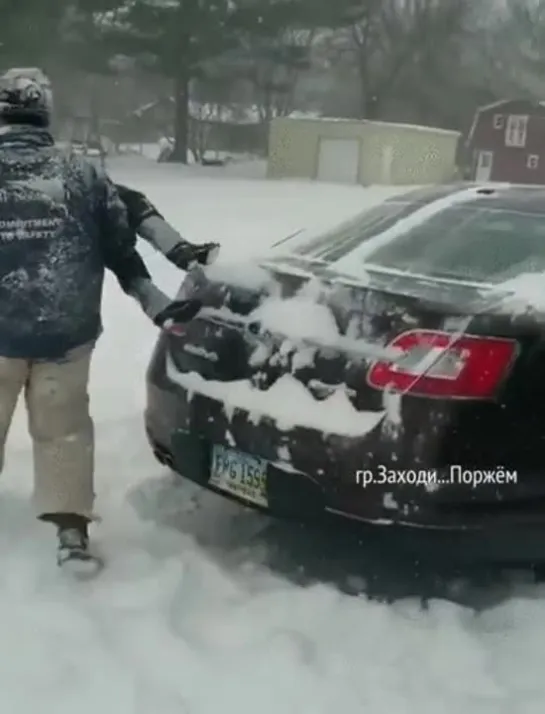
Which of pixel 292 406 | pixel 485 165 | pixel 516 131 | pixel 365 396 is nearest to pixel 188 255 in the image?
pixel 292 406

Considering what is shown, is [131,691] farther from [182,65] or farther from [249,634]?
[182,65]

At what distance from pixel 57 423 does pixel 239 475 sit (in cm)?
A: 65

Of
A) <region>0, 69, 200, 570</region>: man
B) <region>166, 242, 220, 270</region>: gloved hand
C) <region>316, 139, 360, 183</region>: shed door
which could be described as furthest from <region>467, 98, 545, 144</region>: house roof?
<region>0, 69, 200, 570</region>: man

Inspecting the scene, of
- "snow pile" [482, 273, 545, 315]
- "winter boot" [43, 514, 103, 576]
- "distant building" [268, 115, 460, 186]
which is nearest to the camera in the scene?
"snow pile" [482, 273, 545, 315]

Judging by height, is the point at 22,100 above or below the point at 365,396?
above

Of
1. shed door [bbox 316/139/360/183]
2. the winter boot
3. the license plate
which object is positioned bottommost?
shed door [bbox 316/139/360/183]

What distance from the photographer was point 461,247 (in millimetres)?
4266

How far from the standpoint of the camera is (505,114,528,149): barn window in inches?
1645

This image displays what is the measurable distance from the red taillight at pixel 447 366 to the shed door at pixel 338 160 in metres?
32.2

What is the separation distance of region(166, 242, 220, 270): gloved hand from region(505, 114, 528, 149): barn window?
39638mm

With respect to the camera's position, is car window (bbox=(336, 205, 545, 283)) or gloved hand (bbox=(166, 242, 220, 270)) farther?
car window (bbox=(336, 205, 545, 283))

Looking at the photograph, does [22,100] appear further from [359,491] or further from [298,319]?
[359,491]

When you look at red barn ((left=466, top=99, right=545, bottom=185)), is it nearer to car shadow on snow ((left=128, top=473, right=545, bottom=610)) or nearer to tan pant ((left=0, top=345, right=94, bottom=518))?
car shadow on snow ((left=128, top=473, right=545, bottom=610))

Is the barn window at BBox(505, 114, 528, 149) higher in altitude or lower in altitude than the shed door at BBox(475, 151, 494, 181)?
higher
